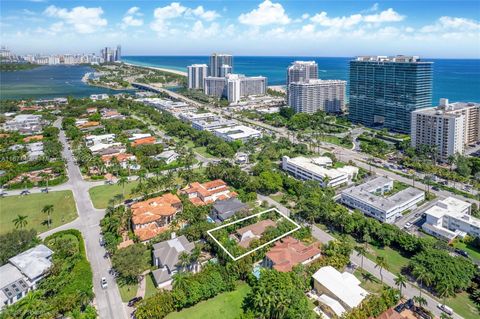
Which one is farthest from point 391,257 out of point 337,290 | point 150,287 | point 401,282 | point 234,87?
point 234,87

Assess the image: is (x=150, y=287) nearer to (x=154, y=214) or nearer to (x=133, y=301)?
(x=133, y=301)

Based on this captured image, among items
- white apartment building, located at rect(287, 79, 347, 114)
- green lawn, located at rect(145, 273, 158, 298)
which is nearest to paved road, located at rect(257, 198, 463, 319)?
green lawn, located at rect(145, 273, 158, 298)

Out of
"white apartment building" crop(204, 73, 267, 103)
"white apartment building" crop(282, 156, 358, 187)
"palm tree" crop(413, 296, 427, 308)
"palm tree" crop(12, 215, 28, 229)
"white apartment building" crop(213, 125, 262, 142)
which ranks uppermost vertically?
"white apartment building" crop(204, 73, 267, 103)

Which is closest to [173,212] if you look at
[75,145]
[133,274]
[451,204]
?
[133,274]

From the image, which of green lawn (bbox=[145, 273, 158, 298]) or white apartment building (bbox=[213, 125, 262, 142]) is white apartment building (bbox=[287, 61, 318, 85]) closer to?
white apartment building (bbox=[213, 125, 262, 142])

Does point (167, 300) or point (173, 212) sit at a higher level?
point (173, 212)

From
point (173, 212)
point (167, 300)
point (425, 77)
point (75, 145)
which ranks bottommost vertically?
point (167, 300)

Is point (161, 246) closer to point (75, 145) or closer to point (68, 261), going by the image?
point (68, 261)
